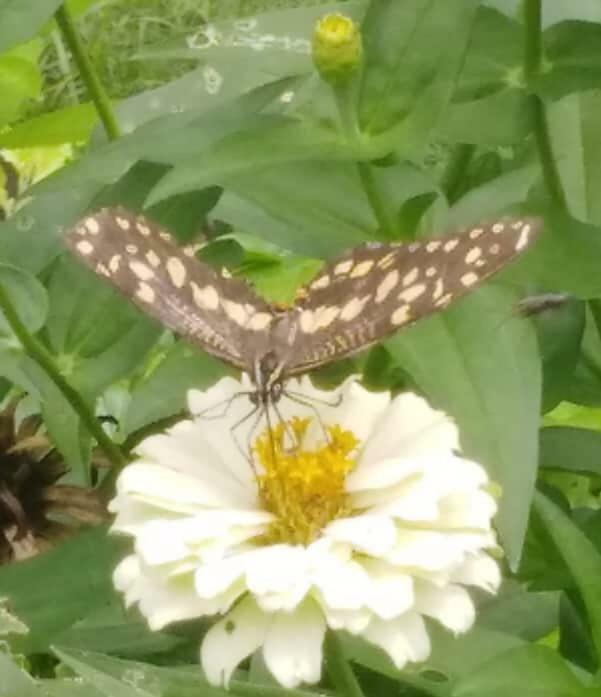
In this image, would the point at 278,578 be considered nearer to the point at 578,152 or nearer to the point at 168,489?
the point at 168,489

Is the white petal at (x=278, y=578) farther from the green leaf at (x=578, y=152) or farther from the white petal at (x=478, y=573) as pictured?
the green leaf at (x=578, y=152)

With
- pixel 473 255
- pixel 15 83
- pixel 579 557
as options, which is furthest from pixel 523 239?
pixel 15 83

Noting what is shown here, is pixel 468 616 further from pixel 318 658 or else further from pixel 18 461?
pixel 18 461

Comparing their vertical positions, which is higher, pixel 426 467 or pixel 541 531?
pixel 426 467

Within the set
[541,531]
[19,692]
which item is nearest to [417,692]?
[541,531]

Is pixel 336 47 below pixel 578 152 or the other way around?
the other way around

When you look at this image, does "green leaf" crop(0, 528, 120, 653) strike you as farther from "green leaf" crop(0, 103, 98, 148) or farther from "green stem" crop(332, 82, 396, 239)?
"green leaf" crop(0, 103, 98, 148)

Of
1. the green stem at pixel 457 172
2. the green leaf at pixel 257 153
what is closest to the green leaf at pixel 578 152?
the green stem at pixel 457 172
